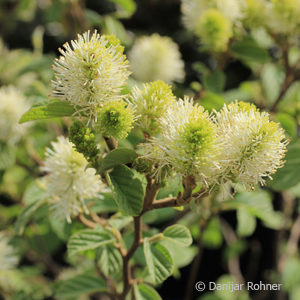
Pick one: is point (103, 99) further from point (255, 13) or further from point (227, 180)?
point (255, 13)

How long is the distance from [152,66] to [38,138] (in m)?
0.65

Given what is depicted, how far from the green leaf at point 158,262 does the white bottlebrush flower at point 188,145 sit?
0.66ft

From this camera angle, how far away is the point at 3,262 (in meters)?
1.43

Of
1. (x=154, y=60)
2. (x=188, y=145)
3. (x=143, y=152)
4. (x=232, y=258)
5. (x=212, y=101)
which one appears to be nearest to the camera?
(x=188, y=145)

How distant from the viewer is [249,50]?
1.43 metres

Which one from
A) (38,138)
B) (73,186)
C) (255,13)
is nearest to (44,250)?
(38,138)

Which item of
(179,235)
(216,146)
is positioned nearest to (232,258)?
(179,235)

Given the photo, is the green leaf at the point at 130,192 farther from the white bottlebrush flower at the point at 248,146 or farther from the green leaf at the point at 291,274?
the green leaf at the point at 291,274

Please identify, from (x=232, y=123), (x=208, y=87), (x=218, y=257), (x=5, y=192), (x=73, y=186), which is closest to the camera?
(x=232, y=123)

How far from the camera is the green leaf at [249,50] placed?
4.70 ft

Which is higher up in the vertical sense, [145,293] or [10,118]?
[10,118]

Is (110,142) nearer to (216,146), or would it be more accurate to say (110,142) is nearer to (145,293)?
(216,146)

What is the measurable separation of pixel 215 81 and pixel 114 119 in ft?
2.99

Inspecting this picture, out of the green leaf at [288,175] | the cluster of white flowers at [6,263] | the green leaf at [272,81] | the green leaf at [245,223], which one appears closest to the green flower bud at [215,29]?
the green leaf at [272,81]
